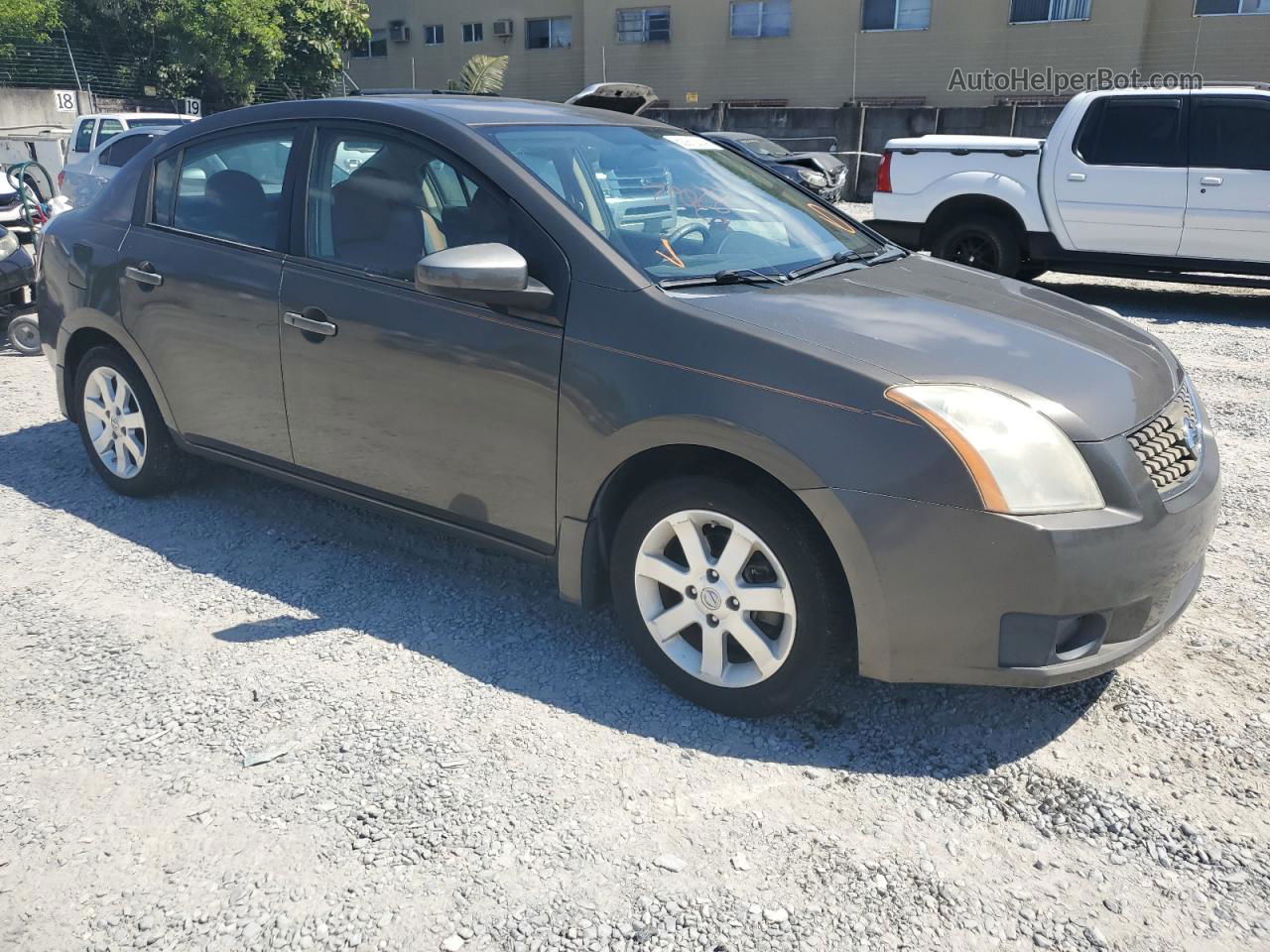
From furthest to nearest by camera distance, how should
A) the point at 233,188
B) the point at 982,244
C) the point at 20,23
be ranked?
the point at 20,23
the point at 982,244
the point at 233,188

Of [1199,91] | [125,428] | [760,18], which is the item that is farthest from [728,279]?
[760,18]

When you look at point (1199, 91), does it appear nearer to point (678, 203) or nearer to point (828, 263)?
point (828, 263)

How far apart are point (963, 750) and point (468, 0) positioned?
116 feet

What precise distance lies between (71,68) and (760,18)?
56.8 feet

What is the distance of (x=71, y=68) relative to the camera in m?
26.3

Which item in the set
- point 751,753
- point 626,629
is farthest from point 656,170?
point 751,753

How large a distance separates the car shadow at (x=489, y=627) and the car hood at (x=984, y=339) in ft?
3.12

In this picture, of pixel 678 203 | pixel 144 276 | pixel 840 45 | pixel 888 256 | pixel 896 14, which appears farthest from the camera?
pixel 840 45

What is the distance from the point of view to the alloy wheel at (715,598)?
9.79 ft

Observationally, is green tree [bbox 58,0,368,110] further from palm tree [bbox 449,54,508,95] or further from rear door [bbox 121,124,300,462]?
rear door [bbox 121,124,300,462]

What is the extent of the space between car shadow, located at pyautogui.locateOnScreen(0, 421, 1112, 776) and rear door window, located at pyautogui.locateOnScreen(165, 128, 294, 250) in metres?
1.26

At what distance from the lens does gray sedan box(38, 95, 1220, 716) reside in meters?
2.74

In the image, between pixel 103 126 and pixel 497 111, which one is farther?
pixel 103 126

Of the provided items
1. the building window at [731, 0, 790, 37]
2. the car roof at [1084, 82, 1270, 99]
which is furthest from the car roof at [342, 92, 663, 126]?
the building window at [731, 0, 790, 37]
